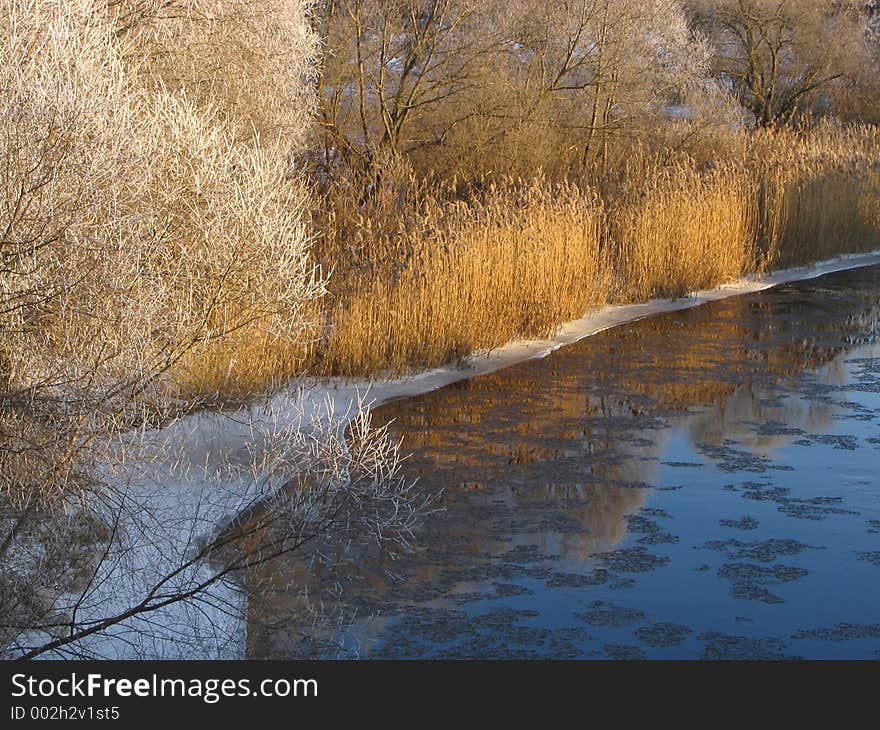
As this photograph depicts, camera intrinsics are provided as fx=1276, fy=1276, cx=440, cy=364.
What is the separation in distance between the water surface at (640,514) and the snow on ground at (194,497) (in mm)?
213

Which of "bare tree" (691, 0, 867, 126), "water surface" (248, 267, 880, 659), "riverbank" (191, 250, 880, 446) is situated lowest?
"water surface" (248, 267, 880, 659)

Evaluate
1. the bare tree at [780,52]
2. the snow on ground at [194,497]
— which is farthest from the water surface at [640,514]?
the bare tree at [780,52]

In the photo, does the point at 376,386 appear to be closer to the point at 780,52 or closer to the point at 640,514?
the point at 640,514

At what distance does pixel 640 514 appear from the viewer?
6027 mm

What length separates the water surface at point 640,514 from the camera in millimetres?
4711

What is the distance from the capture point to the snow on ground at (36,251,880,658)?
175 inches

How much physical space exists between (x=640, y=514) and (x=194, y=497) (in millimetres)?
2084

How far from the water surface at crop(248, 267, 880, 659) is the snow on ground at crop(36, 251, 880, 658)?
0.21 meters

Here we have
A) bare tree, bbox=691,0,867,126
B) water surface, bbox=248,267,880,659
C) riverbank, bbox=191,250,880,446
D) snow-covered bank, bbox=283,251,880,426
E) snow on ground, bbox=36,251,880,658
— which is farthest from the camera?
bare tree, bbox=691,0,867,126

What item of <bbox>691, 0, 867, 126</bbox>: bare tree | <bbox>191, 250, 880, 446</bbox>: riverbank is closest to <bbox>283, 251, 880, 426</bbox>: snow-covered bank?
<bbox>191, 250, 880, 446</bbox>: riverbank

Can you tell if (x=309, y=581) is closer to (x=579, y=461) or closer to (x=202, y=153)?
(x=579, y=461)

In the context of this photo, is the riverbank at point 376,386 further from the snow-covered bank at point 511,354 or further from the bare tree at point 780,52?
the bare tree at point 780,52

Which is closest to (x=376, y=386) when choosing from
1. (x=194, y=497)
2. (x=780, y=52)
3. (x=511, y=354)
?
(x=511, y=354)

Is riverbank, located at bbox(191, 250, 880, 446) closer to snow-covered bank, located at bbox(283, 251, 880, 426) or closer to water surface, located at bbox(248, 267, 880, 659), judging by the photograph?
snow-covered bank, located at bbox(283, 251, 880, 426)
